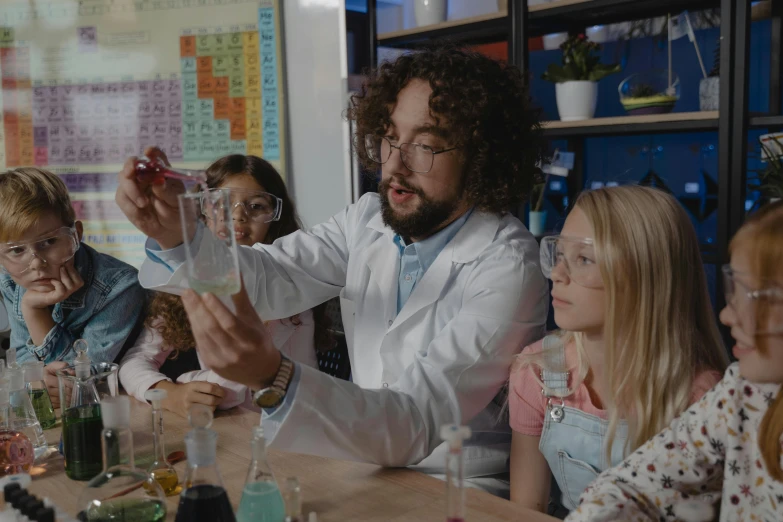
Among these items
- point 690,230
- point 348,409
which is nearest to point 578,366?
point 690,230

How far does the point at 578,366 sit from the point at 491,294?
0.24m

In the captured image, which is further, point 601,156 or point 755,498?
point 601,156

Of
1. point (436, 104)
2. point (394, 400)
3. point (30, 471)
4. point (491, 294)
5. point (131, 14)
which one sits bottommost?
point (30, 471)

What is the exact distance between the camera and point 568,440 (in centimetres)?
155

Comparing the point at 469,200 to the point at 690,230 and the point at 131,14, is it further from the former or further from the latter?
the point at 131,14

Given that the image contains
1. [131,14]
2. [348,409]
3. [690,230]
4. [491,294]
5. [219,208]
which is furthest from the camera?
[131,14]

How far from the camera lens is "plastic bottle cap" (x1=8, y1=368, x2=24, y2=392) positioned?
1523 millimetres

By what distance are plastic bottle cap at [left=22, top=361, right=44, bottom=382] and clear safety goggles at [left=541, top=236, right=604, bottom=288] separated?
110cm

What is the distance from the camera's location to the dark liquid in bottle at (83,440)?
1396 mm

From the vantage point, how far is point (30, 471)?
144cm

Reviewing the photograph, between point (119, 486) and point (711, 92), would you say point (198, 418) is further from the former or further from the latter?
point (711, 92)

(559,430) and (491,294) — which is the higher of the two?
(491,294)

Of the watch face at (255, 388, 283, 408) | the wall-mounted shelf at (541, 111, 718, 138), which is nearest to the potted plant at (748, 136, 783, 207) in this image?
the wall-mounted shelf at (541, 111, 718, 138)

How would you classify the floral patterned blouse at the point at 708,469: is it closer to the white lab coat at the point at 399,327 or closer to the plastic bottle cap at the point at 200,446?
the white lab coat at the point at 399,327
